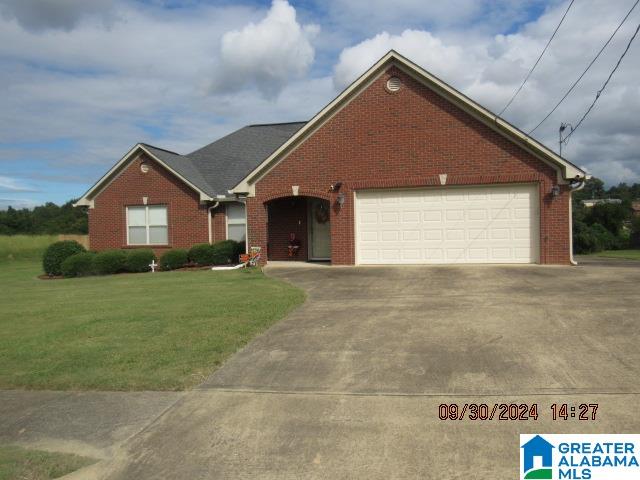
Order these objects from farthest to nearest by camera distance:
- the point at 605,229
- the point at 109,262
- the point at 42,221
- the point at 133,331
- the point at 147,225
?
the point at 42,221
the point at 605,229
the point at 147,225
the point at 109,262
the point at 133,331

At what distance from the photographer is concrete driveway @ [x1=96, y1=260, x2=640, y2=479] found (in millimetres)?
4441

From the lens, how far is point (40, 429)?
5.27 m

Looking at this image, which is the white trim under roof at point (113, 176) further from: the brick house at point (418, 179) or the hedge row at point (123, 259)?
the brick house at point (418, 179)

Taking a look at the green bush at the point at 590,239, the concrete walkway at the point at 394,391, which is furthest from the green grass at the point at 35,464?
the green bush at the point at 590,239

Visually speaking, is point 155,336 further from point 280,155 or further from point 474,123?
point 474,123

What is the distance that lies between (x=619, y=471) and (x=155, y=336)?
6257mm

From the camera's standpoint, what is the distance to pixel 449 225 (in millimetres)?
16609

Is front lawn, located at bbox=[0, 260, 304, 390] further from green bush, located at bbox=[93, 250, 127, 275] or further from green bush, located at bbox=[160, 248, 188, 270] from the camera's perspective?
green bush, located at bbox=[160, 248, 188, 270]

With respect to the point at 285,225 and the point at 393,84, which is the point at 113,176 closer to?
the point at 285,225

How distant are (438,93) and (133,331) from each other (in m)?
11.5

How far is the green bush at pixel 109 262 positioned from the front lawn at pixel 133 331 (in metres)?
5.34

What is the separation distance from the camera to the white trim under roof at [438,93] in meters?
15.5

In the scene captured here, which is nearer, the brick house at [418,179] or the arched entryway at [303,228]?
the brick house at [418,179]

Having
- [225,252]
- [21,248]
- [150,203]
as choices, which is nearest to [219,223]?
[225,252]
